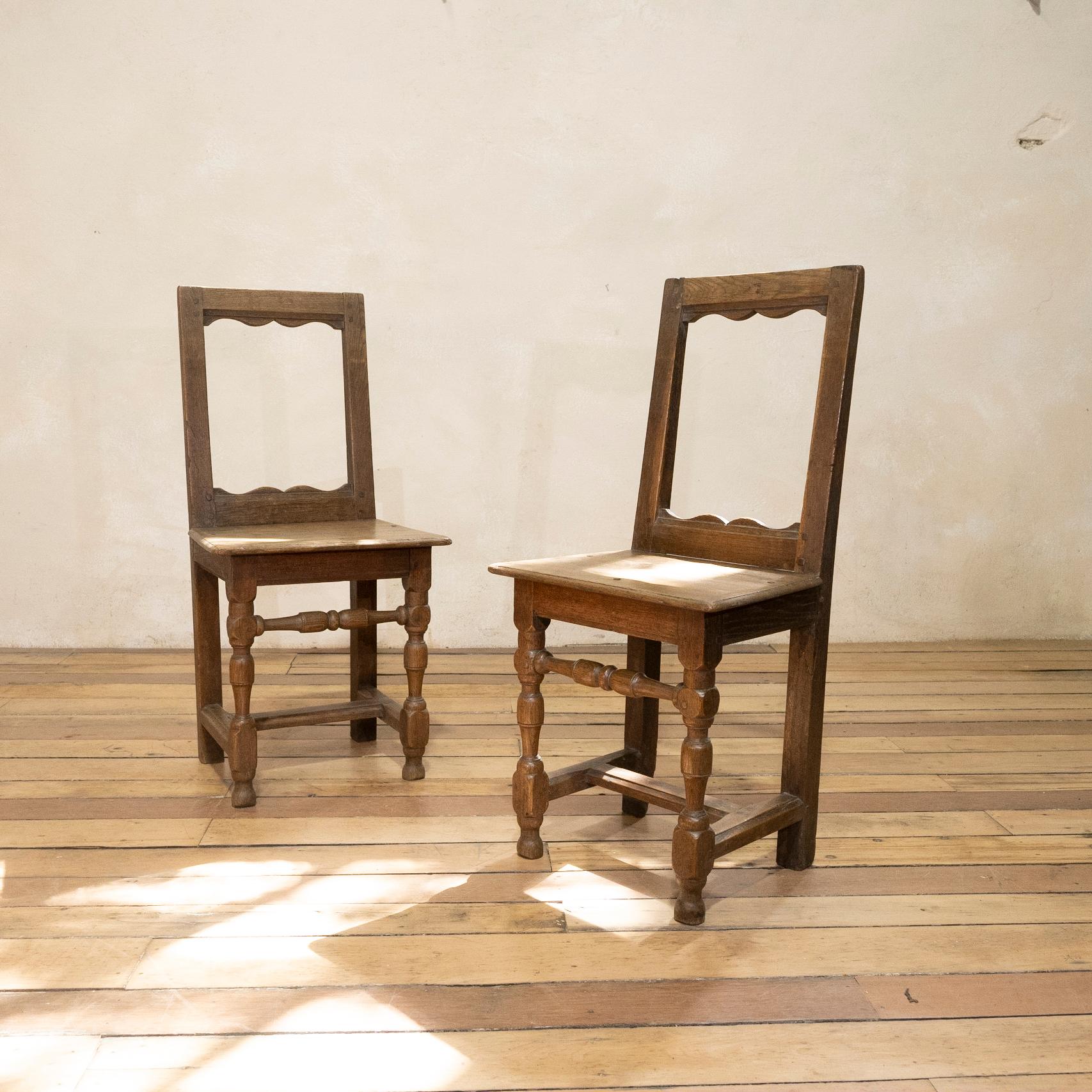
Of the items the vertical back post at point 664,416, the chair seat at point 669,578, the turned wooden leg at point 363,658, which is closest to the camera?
the chair seat at point 669,578

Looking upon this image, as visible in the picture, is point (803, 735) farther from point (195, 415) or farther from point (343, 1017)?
point (195, 415)

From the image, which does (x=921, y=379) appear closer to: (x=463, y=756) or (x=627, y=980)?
(x=463, y=756)

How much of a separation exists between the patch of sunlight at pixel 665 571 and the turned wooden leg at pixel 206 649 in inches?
43.0

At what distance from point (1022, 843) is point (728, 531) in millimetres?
922

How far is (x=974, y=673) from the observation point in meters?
3.74

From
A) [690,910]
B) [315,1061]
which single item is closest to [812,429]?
[690,910]

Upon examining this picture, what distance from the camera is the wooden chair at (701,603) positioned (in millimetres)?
1920

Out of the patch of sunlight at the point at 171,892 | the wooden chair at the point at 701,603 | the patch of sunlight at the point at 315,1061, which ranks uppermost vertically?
the wooden chair at the point at 701,603

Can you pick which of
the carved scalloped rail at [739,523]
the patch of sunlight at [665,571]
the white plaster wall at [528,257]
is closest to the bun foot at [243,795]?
the patch of sunlight at [665,571]

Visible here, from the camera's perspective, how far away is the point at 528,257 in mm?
3920

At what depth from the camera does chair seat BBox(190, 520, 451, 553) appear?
2395mm

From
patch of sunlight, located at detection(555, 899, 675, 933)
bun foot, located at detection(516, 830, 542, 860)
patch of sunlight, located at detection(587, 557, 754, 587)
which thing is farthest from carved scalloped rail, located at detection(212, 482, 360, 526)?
patch of sunlight, located at detection(555, 899, 675, 933)

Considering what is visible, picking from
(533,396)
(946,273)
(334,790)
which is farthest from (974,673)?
(334,790)

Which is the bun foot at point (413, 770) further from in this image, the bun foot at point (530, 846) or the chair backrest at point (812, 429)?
the chair backrest at point (812, 429)
